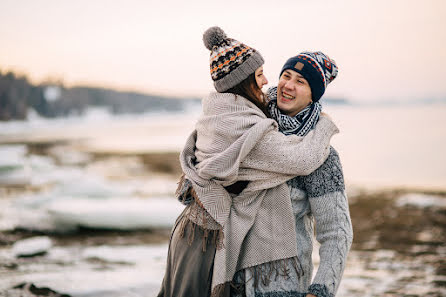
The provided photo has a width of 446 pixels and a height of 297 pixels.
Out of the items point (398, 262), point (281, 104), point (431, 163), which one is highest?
point (281, 104)

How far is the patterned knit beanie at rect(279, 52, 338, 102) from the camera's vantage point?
1.74 meters

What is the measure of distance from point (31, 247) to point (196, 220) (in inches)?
196

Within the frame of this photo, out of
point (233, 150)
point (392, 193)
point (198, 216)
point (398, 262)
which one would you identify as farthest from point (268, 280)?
point (392, 193)

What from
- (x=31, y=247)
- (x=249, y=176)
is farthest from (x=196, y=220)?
(x=31, y=247)

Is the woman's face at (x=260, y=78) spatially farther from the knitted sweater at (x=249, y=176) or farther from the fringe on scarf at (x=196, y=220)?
the fringe on scarf at (x=196, y=220)

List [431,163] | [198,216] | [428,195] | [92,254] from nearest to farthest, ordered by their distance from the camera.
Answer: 1. [198,216]
2. [92,254]
3. [428,195]
4. [431,163]

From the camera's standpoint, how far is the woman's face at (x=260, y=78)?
1713 millimetres

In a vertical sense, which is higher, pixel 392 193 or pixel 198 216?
pixel 198 216

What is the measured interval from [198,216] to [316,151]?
53cm

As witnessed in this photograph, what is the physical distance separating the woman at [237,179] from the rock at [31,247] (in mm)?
4692

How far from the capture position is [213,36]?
1.71 m

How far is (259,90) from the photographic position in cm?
175

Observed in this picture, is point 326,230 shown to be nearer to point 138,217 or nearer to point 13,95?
point 138,217

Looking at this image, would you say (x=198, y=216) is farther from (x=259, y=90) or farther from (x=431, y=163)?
(x=431, y=163)
